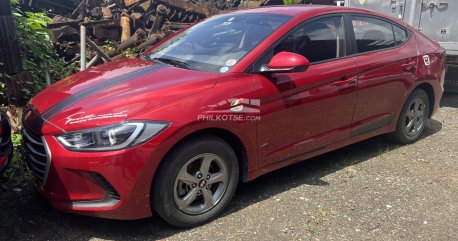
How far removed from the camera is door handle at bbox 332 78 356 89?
3.97m

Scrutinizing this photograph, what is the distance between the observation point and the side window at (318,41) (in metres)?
3.77

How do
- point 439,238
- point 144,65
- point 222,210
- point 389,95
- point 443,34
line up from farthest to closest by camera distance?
point 443,34 < point 389,95 < point 144,65 < point 222,210 < point 439,238

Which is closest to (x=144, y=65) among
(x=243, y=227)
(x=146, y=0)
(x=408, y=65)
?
(x=243, y=227)

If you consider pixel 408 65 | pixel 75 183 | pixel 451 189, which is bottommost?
pixel 451 189

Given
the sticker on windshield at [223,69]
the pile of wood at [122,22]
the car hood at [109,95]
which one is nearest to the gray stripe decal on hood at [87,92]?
the car hood at [109,95]

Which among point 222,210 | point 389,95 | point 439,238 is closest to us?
point 439,238

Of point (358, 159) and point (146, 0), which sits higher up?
point (146, 0)

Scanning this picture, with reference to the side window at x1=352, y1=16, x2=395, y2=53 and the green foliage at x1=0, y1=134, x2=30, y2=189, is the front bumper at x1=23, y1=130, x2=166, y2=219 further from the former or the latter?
the side window at x1=352, y1=16, x2=395, y2=53

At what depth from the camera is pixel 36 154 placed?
310 cm

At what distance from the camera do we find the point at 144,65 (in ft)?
12.3

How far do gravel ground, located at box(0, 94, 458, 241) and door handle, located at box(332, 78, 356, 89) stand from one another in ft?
2.86

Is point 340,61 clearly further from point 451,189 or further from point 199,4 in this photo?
point 199,4

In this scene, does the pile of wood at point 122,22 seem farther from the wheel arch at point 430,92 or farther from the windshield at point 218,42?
the wheel arch at point 430,92

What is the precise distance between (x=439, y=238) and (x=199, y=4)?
8.91m
